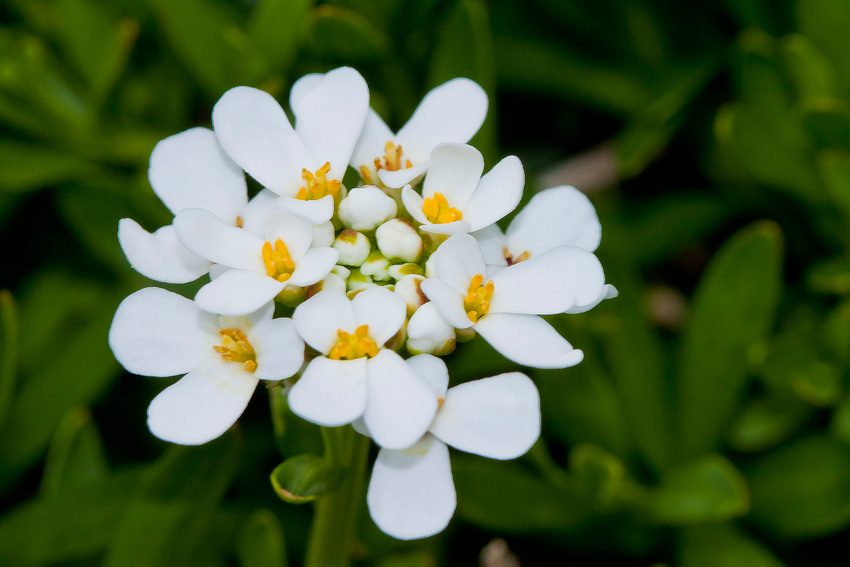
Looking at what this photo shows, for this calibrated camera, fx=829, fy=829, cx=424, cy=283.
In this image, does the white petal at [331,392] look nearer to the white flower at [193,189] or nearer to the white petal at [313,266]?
the white petal at [313,266]

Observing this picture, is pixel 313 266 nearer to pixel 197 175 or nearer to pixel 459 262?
pixel 459 262

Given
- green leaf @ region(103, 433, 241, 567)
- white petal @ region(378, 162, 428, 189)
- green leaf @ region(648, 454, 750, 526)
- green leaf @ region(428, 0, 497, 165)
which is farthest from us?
green leaf @ region(428, 0, 497, 165)

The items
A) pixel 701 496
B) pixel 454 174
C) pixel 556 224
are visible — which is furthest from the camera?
pixel 701 496

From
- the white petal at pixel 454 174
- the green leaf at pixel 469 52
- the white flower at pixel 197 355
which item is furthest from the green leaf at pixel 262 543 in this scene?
the green leaf at pixel 469 52

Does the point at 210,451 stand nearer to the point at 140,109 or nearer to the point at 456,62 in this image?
the point at 456,62

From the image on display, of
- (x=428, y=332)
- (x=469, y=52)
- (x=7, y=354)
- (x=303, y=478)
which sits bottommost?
(x=303, y=478)

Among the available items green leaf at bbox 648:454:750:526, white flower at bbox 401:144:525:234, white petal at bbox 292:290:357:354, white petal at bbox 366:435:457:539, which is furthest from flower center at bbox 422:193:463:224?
green leaf at bbox 648:454:750:526

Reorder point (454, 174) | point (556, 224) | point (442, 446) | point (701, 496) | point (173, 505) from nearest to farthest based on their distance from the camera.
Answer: point (442, 446) < point (454, 174) < point (556, 224) < point (173, 505) < point (701, 496)

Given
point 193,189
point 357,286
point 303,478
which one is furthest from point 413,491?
point 193,189

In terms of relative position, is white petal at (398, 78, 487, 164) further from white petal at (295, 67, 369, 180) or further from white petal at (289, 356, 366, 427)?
white petal at (289, 356, 366, 427)
